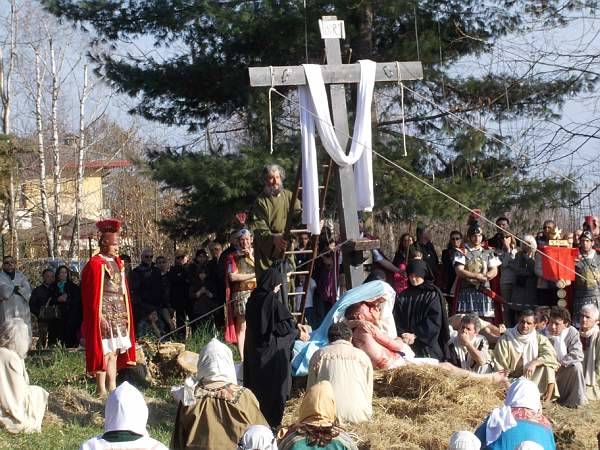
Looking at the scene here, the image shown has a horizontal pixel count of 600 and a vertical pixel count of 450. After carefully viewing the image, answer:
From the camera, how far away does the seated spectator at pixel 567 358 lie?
10.7m

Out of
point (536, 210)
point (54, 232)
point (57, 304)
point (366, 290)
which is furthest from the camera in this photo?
point (54, 232)

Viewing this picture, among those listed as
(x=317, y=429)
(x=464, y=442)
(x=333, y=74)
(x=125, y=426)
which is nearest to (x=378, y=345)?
(x=333, y=74)

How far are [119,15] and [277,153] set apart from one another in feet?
11.3

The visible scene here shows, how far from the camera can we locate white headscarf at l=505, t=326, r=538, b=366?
1072 centimetres

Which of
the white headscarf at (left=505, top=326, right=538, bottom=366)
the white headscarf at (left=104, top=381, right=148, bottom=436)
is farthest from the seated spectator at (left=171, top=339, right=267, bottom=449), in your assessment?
the white headscarf at (left=505, top=326, right=538, bottom=366)

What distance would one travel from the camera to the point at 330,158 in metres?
11.0

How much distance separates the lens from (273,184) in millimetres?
11172

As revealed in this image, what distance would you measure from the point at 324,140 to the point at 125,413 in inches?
231

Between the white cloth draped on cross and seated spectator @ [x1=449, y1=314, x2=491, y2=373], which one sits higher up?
the white cloth draped on cross

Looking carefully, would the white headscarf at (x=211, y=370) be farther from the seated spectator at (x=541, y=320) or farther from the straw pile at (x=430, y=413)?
the seated spectator at (x=541, y=320)

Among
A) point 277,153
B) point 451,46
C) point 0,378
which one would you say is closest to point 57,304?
point 277,153

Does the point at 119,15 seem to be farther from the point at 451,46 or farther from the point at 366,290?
the point at 366,290

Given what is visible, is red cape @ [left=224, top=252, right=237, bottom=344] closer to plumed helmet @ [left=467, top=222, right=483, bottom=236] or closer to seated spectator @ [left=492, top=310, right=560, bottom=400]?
seated spectator @ [left=492, top=310, right=560, bottom=400]

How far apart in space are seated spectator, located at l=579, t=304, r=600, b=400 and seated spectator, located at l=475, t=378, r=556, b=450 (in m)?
4.27
